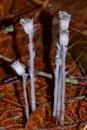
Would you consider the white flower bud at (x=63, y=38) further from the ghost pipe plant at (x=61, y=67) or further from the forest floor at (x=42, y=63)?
the forest floor at (x=42, y=63)

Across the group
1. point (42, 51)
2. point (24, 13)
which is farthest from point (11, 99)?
point (24, 13)

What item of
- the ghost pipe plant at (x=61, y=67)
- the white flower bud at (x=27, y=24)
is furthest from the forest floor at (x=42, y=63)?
the white flower bud at (x=27, y=24)

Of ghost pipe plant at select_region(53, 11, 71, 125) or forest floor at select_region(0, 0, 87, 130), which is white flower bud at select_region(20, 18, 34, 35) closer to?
ghost pipe plant at select_region(53, 11, 71, 125)

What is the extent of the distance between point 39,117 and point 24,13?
2.96 feet

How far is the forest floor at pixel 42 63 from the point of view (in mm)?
1214

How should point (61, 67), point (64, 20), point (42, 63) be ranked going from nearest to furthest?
point (64, 20), point (61, 67), point (42, 63)

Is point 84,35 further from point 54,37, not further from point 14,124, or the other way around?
point 14,124

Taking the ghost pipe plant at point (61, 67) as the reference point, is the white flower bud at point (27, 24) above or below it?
above

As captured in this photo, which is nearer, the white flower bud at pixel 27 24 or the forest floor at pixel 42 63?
the white flower bud at pixel 27 24

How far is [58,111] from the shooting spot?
116 centimetres

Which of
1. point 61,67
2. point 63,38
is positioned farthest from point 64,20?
point 61,67

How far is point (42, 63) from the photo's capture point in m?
1.55

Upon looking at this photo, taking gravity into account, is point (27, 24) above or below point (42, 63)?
above

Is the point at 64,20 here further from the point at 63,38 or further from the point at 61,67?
the point at 61,67
